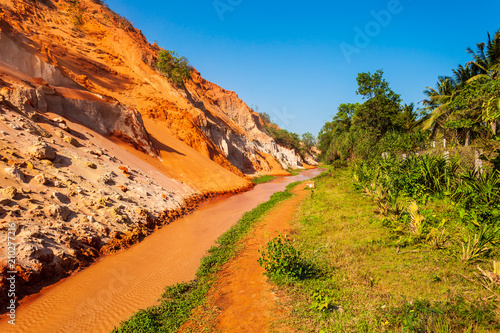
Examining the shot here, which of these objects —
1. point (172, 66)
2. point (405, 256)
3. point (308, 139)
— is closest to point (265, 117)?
point (308, 139)

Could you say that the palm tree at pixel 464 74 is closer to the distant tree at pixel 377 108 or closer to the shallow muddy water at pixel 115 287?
the distant tree at pixel 377 108

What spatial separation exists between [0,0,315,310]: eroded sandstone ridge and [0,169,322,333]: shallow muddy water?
58cm

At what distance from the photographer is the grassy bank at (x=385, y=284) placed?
3.41 meters

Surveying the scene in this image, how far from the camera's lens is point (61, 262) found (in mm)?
6641

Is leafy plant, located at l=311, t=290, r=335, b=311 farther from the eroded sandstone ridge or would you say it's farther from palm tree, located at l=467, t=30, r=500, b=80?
palm tree, located at l=467, t=30, r=500, b=80

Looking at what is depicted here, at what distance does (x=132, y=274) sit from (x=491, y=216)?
31.6ft

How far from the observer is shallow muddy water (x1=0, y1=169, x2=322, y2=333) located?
497 cm

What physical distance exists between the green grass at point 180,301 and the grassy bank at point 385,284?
71.6 inches

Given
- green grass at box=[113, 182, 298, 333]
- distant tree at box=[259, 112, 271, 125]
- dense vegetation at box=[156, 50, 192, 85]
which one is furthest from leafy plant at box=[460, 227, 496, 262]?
distant tree at box=[259, 112, 271, 125]

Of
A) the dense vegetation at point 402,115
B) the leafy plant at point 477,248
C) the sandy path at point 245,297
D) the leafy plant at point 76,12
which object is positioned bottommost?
the sandy path at point 245,297

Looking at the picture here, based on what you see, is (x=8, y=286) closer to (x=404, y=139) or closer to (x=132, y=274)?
(x=132, y=274)

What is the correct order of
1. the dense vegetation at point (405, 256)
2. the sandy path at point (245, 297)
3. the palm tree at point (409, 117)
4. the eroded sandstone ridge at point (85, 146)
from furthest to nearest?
the palm tree at point (409, 117) < the eroded sandstone ridge at point (85, 146) < the sandy path at point (245, 297) < the dense vegetation at point (405, 256)

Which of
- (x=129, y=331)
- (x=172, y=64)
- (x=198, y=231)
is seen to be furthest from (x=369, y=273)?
(x=172, y=64)

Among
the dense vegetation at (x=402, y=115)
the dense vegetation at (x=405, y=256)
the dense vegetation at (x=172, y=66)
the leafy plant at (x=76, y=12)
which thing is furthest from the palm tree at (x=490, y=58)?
the leafy plant at (x=76, y=12)
